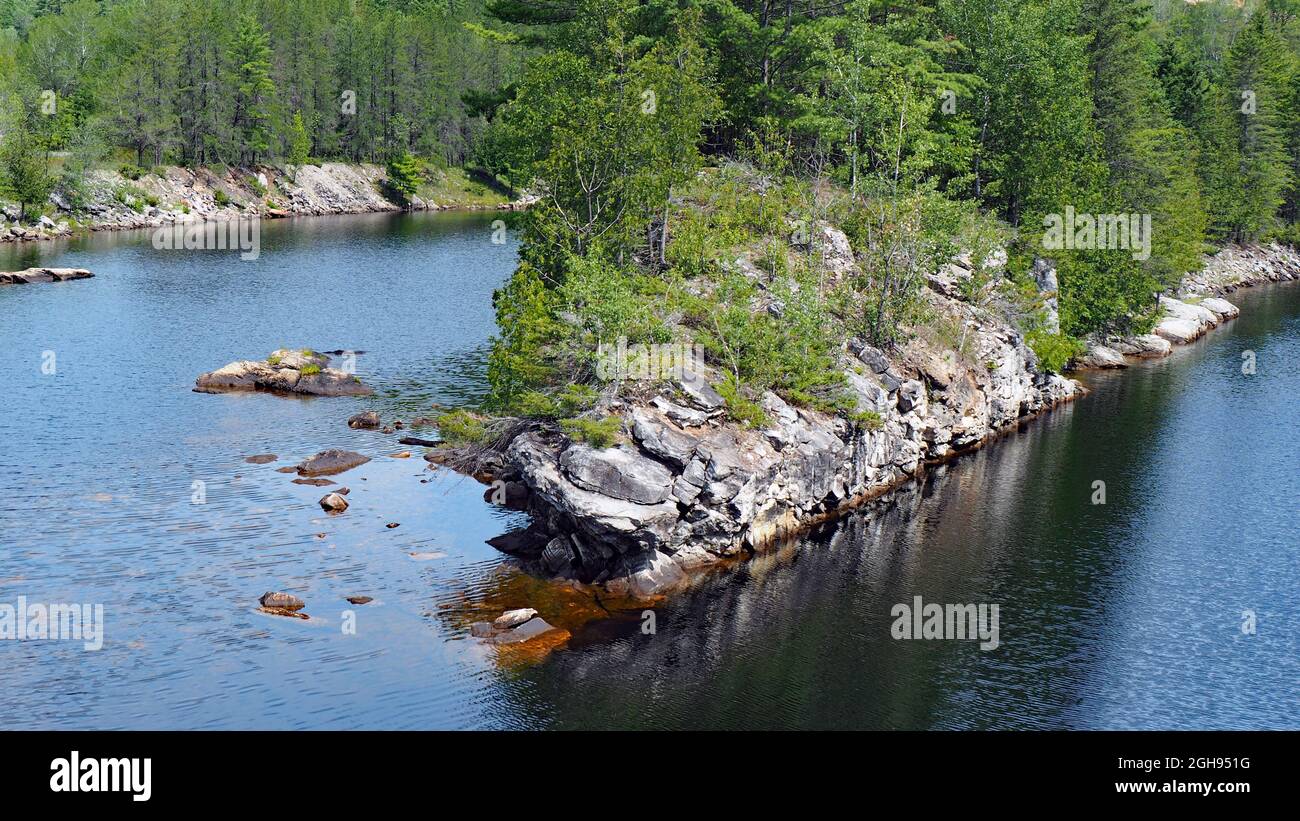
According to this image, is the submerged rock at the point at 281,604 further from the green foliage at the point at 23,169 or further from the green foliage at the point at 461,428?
the green foliage at the point at 23,169

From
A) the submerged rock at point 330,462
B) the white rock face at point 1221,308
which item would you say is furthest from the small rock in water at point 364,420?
the white rock face at point 1221,308

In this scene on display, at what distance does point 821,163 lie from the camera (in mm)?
80375

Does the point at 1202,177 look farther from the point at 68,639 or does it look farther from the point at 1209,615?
the point at 68,639

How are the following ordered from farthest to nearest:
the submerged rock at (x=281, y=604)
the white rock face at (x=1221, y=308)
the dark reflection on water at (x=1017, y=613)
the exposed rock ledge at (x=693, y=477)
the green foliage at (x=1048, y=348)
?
the white rock face at (x=1221, y=308) → the green foliage at (x=1048, y=348) → the exposed rock ledge at (x=693, y=477) → the submerged rock at (x=281, y=604) → the dark reflection on water at (x=1017, y=613)

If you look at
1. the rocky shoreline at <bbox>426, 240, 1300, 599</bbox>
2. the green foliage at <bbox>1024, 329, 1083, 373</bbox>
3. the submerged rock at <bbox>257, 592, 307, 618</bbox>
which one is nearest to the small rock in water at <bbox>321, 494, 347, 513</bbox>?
the rocky shoreline at <bbox>426, 240, 1300, 599</bbox>

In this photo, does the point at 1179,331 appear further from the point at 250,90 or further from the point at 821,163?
the point at 250,90

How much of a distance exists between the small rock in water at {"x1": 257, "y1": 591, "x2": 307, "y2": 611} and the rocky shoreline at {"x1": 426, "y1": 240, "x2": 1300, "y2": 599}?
995 centimetres

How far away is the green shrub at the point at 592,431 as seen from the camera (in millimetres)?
49500

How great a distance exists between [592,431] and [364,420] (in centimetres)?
2422

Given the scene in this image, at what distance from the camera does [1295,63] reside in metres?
158

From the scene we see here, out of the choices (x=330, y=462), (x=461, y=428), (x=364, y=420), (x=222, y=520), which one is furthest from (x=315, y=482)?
(x=364, y=420)

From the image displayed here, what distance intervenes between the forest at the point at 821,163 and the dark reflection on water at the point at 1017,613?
10301mm
